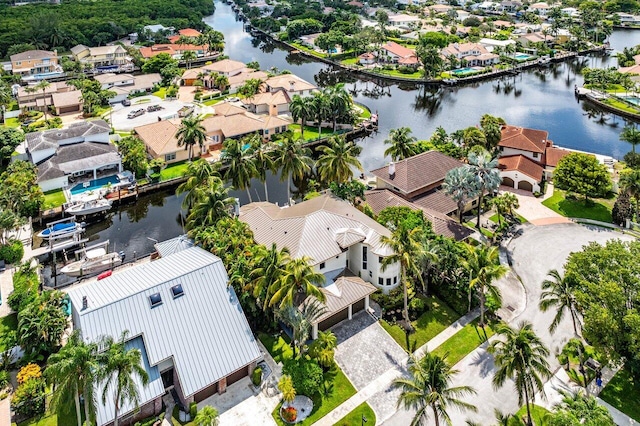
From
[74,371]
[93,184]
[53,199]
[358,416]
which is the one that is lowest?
[358,416]

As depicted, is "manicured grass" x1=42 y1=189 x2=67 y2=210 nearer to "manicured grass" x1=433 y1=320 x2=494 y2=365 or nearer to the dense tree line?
"manicured grass" x1=433 y1=320 x2=494 y2=365

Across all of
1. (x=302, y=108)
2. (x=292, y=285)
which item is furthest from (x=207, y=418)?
(x=302, y=108)

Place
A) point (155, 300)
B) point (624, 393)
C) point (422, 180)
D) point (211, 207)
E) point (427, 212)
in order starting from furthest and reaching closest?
1. point (422, 180)
2. point (427, 212)
3. point (211, 207)
4. point (155, 300)
5. point (624, 393)

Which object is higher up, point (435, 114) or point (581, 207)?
point (435, 114)

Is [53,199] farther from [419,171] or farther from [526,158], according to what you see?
[526,158]

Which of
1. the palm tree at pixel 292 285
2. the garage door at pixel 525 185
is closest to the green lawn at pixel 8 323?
the palm tree at pixel 292 285

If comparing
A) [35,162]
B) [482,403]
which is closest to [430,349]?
[482,403]

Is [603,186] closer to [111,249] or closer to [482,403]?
[482,403]
